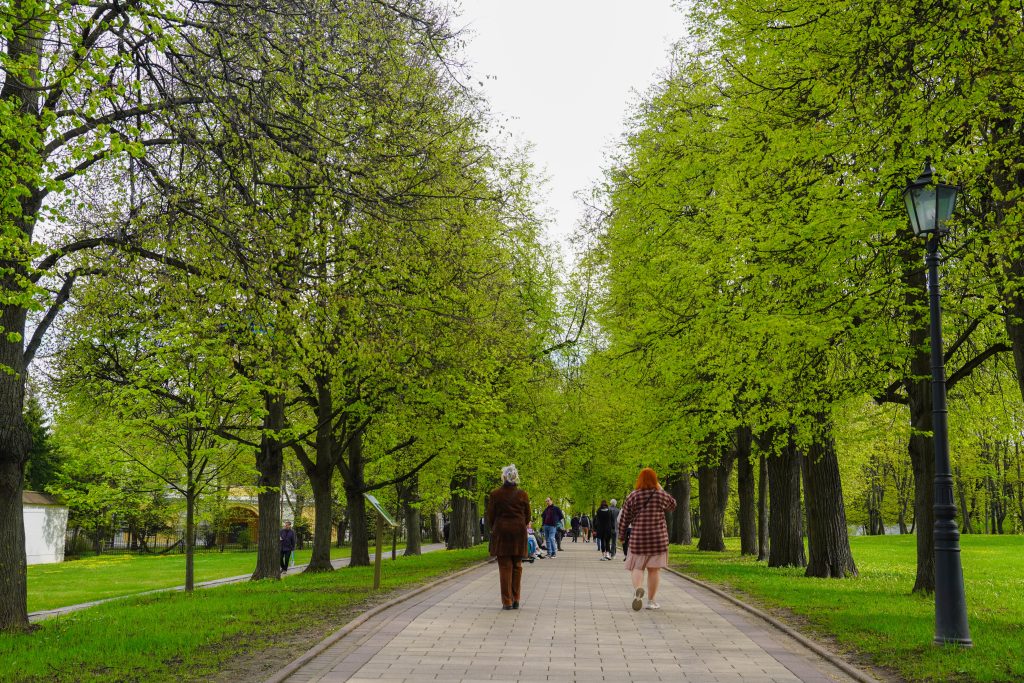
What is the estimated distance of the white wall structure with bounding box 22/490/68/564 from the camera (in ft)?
174

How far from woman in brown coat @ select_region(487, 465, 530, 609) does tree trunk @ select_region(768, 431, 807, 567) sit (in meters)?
11.1

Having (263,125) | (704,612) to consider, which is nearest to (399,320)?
(263,125)

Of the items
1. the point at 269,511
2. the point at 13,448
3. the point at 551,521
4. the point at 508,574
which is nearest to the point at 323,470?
the point at 269,511

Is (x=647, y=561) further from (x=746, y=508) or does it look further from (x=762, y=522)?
(x=746, y=508)

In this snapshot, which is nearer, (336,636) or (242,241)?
(336,636)

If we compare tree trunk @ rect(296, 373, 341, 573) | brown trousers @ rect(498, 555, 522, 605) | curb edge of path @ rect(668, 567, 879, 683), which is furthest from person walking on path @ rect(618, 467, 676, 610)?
tree trunk @ rect(296, 373, 341, 573)

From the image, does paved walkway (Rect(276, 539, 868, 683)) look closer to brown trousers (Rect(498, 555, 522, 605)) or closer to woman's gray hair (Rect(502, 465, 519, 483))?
brown trousers (Rect(498, 555, 522, 605))

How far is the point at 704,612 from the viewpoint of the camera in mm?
12555

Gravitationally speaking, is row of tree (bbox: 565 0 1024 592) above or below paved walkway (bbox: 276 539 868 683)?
above

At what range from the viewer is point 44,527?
54.4 m

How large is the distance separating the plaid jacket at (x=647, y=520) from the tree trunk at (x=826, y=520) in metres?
6.90

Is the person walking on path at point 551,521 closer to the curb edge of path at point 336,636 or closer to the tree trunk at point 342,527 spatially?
the curb edge of path at point 336,636

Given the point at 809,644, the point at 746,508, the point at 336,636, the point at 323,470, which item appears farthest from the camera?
the point at 746,508

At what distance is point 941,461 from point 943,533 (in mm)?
723
